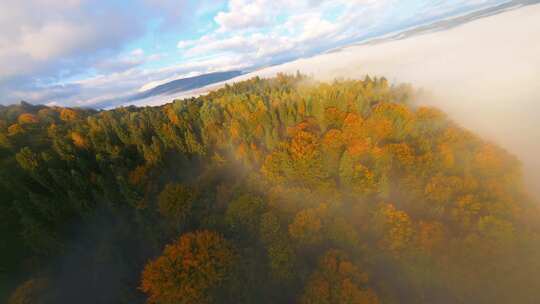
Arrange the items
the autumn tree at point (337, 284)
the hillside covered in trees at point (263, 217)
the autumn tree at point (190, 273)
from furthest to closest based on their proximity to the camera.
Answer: the hillside covered in trees at point (263, 217)
the autumn tree at point (337, 284)
the autumn tree at point (190, 273)

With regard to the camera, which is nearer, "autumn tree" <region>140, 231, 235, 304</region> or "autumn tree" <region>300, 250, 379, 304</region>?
"autumn tree" <region>140, 231, 235, 304</region>

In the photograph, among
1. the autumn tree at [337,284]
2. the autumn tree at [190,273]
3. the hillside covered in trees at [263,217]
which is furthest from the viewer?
the hillside covered in trees at [263,217]

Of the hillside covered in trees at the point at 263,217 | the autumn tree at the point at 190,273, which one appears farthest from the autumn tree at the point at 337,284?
the autumn tree at the point at 190,273

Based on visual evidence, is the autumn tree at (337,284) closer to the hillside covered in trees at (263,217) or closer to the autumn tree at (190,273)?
the hillside covered in trees at (263,217)

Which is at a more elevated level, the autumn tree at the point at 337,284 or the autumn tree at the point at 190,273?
the autumn tree at the point at 190,273

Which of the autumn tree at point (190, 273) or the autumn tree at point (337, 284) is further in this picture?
the autumn tree at point (337, 284)

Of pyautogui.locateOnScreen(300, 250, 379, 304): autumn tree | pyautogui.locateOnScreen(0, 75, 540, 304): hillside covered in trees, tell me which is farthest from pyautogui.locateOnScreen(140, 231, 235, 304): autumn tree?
pyautogui.locateOnScreen(300, 250, 379, 304): autumn tree

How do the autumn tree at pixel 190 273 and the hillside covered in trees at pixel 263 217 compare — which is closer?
the autumn tree at pixel 190 273

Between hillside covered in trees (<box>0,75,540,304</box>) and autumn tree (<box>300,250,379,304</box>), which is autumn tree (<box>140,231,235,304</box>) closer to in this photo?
hillside covered in trees (<box>0,75,540,304</box>)

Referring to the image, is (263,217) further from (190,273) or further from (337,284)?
(337,284)
